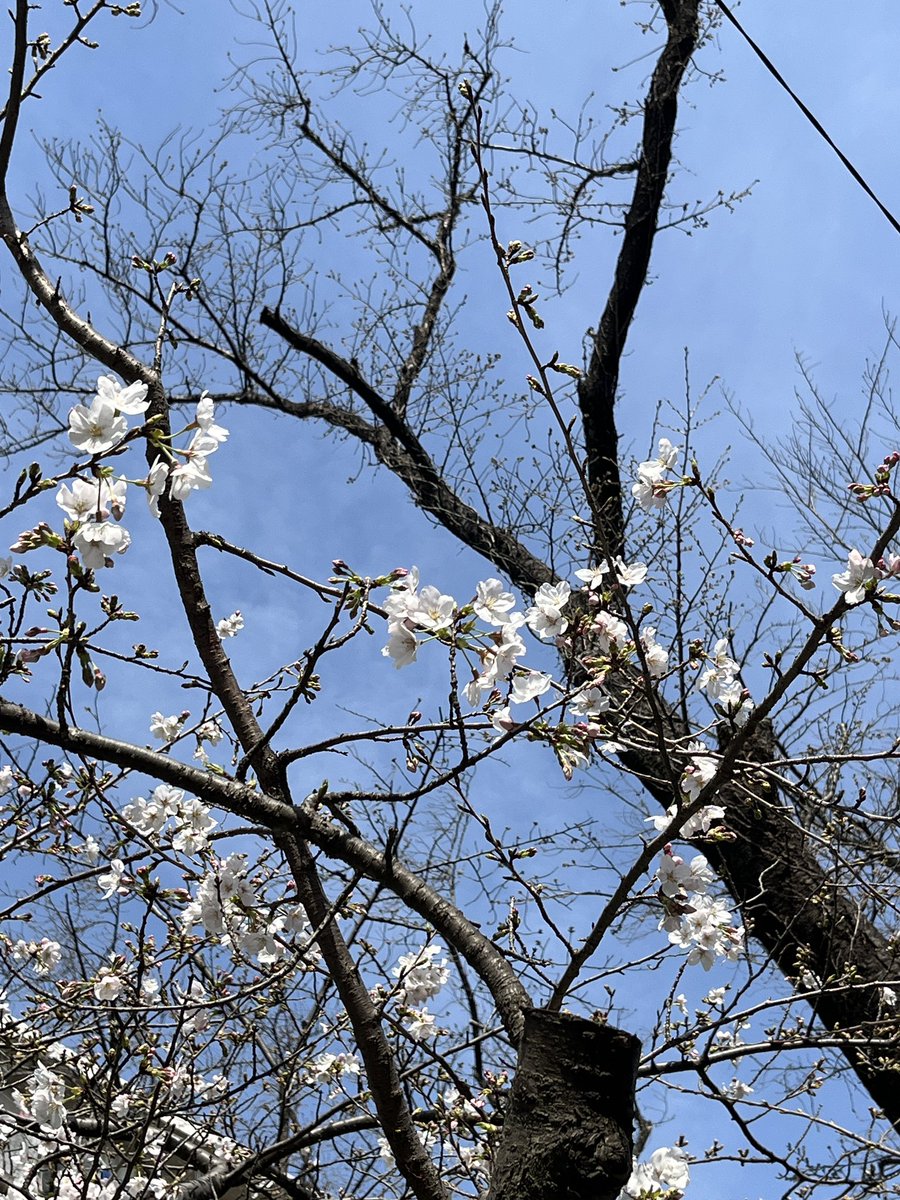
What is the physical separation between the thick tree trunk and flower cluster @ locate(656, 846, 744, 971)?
60 cm

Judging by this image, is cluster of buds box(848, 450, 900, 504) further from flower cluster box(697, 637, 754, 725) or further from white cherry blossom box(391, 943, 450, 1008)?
white cherry blossom box(391, 943, 450, 1008)

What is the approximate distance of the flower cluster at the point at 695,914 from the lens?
214 cm

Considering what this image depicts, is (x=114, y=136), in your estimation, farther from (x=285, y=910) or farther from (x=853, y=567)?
(x=853, y=567)

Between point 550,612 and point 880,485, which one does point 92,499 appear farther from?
point 880,485

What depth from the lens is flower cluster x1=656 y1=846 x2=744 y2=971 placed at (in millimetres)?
2137

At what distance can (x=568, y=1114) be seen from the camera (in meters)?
1.49

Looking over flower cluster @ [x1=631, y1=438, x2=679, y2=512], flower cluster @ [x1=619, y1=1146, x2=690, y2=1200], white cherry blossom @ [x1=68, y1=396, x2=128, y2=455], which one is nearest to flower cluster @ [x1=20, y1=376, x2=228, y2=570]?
white cherry blossom @ [x1=68, y1=396, x2=128, y2=455]

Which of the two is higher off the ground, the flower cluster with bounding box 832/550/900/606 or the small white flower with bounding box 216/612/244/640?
the small white flower with bounding box 216/612/244/640

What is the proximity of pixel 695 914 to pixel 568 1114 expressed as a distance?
1.06 m

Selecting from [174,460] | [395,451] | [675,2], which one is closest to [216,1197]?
[174,460]

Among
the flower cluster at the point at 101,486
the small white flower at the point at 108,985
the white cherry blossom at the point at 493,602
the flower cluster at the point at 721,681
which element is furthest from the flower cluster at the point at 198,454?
the small white flower at the point at 108,985

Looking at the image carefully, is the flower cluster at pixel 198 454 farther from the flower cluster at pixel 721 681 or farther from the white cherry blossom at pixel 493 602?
the flower cluster at pixel 721 681

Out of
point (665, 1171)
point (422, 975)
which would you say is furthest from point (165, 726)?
point (665, 1171)

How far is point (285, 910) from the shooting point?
2.61 meters
